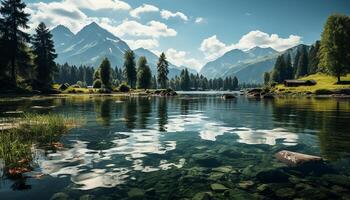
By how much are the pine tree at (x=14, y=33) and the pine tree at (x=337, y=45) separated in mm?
93424

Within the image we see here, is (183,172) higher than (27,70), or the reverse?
(27,70)

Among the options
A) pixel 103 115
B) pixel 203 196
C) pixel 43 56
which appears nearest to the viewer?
pixel 203 196

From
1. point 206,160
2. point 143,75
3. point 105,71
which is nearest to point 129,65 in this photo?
point 143,75

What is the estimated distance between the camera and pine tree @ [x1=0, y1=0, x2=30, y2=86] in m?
69.4

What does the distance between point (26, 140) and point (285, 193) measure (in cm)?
1561

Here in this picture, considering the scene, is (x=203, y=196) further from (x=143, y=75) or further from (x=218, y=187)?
(x=143, y=75)

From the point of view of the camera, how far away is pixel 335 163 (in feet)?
47.8

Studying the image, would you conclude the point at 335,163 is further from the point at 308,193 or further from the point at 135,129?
the point at 135,129

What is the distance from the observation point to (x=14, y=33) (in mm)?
71750

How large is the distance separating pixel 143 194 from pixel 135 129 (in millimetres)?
16149

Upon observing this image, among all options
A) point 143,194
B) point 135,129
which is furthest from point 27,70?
point 143,194

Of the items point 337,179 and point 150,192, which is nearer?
point 150,192

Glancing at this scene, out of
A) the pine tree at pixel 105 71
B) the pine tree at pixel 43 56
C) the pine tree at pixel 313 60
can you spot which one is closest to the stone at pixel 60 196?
the pine tree at pixel 43 56

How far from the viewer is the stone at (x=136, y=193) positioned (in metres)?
10.4
